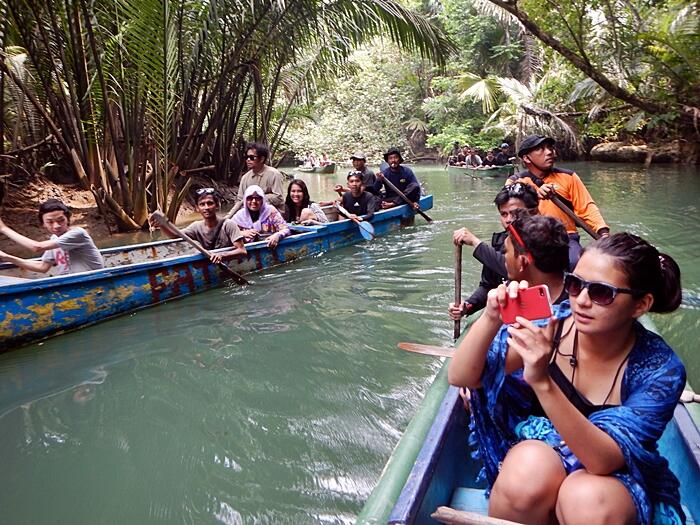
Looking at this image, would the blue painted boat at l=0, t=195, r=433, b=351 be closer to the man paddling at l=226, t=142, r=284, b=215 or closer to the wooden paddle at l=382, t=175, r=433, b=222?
the man paddling at l=226, t=142, r=284, b=215

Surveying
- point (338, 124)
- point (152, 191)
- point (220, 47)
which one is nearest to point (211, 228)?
point (152, 191)

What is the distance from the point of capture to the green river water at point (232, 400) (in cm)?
292

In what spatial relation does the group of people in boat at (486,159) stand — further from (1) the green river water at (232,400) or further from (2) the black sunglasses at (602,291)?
(2) the black sunglasses at (602,291)

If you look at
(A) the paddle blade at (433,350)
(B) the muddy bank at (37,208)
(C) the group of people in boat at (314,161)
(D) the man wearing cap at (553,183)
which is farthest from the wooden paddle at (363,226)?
(C) the group of people in boat at (314,161)

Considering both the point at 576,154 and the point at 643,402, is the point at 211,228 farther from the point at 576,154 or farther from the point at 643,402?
the point at 576,154

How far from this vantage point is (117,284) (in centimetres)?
541

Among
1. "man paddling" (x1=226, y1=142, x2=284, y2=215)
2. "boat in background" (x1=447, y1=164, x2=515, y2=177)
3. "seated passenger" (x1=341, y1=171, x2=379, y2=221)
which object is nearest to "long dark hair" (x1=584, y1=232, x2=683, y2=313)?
"man paddling" (x1=226, y1=142, x2=284, y2=215)

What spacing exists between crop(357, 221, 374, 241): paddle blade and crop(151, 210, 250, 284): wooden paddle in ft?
7.95

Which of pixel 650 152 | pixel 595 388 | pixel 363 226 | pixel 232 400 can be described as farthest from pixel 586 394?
pixel 650 152

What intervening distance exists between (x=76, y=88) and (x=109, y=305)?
196 inches

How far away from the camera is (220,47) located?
9.42 metres

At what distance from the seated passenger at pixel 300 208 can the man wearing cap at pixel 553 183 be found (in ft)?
13.8

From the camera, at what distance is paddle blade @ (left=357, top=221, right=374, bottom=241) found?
27.6 feet

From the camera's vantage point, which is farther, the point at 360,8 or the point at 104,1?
the point at 360,8
